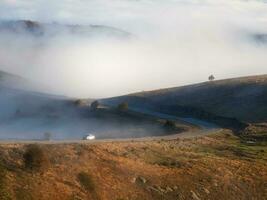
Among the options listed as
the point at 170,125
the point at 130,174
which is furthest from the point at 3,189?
the point at 170,125

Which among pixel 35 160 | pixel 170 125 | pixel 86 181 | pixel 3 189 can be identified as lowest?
pixel 170 125

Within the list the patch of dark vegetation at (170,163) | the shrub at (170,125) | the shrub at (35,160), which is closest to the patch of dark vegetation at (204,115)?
the shrub at (170,125)

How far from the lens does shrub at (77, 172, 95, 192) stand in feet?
183

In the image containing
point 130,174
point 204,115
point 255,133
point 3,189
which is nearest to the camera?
point 3,189

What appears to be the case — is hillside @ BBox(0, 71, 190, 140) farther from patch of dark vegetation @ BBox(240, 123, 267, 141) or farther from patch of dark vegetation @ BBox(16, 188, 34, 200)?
patch of dark vegetation @ BBox(16, 188, 34, 200)

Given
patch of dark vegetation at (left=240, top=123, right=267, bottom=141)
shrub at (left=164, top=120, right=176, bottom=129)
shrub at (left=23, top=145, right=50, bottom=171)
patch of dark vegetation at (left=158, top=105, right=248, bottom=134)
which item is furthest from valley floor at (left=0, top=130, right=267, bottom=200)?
patch of dark vegetation at (left=158, top=105, right=248, bottom=134)

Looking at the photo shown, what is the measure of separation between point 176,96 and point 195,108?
863 inches

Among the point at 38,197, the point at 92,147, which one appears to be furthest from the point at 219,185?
the point at 38,197

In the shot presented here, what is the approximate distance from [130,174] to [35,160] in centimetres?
1025

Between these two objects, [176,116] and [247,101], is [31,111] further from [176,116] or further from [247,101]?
[247,101]

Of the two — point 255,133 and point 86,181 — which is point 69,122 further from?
point 86,181

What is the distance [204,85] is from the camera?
572 ft

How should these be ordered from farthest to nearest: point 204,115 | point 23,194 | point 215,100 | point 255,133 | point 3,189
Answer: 1. point 215,100
2. point 204,115
3. point 255,133
4. point 23,194
5. point 3,189

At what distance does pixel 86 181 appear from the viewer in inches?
2226
